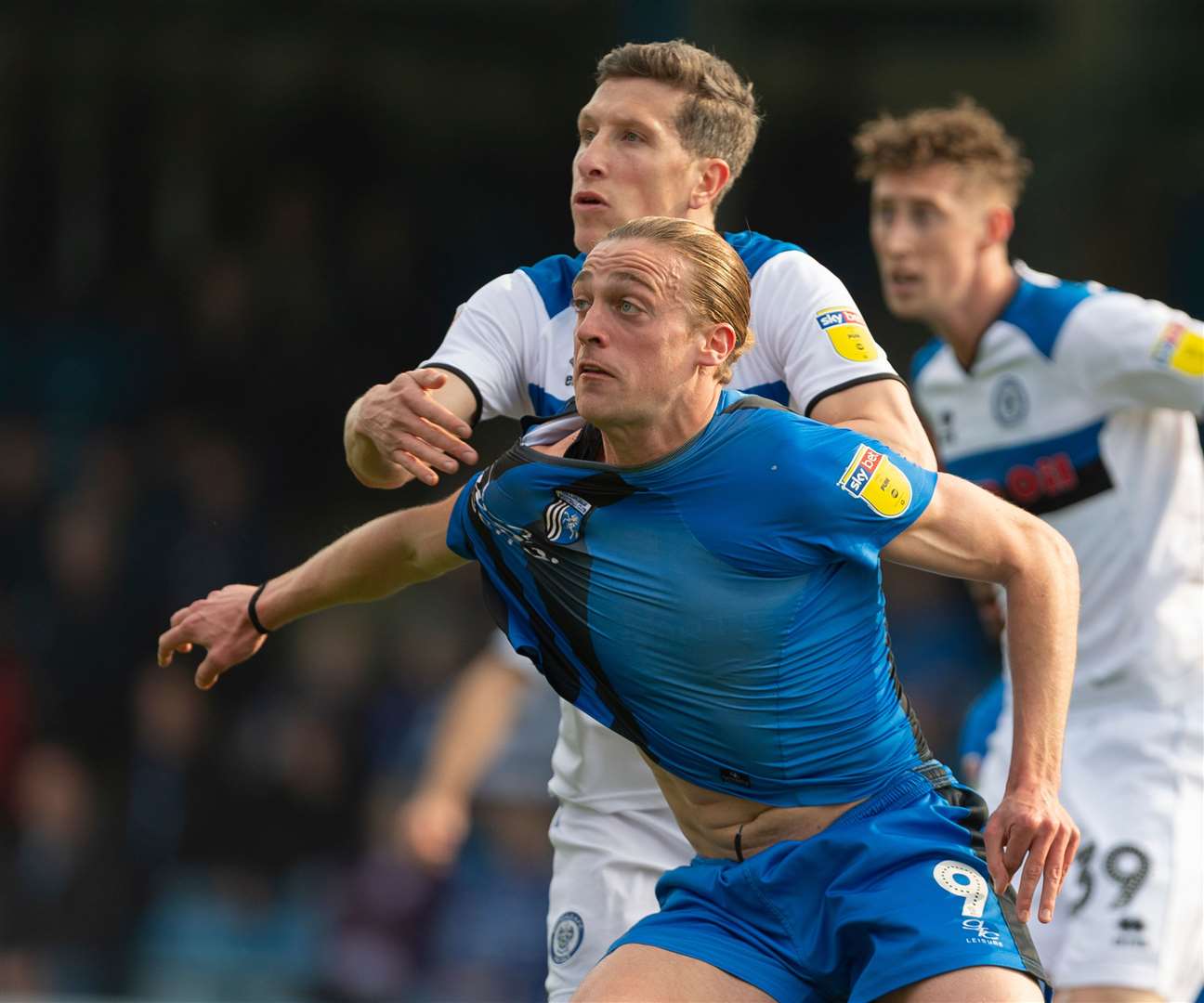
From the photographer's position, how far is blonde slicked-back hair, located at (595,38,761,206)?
4.44m

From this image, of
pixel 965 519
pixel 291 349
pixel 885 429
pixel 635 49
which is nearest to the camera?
pixel 965 519

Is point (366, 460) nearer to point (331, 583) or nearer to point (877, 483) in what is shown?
point (331, 583)

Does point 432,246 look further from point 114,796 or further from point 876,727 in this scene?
point 876,727

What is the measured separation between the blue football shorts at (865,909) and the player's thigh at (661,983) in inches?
0.9

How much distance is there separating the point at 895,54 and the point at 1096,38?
4.24 ft

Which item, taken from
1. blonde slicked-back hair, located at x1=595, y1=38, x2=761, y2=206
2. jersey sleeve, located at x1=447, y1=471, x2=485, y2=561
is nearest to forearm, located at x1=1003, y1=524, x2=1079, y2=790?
jersey sleeve, located at x1=447, y1=471, x2=485, y2=561

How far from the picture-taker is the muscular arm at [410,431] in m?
3.70

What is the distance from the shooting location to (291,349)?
12.1 meters

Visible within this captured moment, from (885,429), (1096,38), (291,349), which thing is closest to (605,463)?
(885,429)

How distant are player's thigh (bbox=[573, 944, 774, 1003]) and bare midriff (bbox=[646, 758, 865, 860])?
260 mm

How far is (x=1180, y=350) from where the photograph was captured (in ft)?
17.1

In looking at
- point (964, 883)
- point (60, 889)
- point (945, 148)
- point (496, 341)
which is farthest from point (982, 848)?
point (60, 889)

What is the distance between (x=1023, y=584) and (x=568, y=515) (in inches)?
33.7

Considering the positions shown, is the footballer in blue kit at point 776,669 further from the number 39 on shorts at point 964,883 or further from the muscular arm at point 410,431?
the muscular arm at point 410,431
